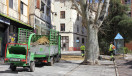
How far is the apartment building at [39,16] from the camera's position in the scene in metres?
26.2

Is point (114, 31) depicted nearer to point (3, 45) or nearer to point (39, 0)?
point (39, 0)

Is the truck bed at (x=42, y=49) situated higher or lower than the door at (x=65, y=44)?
lower

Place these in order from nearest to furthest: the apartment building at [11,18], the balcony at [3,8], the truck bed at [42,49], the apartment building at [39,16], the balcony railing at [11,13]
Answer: the truck bed at [42,49] < the balcony at [3,8] < the balcony railing at [11,13] < the apartment building at [11,18] < the apartment building at [39,16]

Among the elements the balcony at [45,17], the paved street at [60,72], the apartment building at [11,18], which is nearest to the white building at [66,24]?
the balcony at [45,17]

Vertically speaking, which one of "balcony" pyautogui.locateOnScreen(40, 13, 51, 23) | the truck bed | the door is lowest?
the truck bed

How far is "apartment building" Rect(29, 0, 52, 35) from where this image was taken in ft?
Result: 86.0

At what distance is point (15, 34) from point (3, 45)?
3.20 m

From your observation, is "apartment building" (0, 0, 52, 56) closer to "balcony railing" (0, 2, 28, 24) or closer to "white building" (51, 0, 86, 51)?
"balcony railing" (0, 2, 28, 24)

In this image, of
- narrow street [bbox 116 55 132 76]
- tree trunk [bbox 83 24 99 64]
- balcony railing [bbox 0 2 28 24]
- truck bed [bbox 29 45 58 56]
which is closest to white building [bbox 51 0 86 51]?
balcony railing [bbox 0 2 28 24]

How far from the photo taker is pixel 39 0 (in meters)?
28.0

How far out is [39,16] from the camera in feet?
94.5

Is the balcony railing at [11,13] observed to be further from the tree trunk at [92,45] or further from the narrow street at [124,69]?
the narrow street at [124,69]

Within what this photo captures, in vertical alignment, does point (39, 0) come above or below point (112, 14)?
above

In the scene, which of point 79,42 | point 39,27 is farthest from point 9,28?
point 79,42
